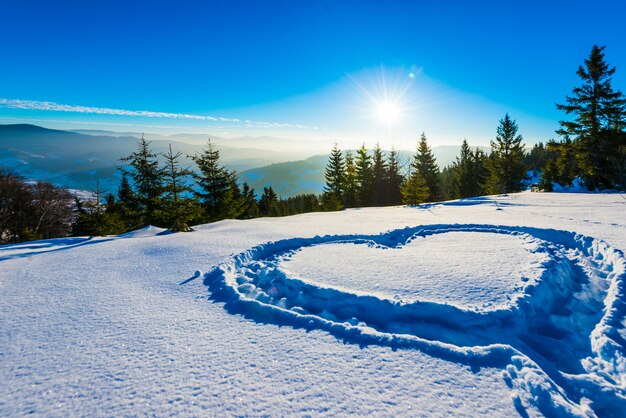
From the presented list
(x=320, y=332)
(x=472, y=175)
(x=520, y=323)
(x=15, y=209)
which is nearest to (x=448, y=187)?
(x=472, y=175)

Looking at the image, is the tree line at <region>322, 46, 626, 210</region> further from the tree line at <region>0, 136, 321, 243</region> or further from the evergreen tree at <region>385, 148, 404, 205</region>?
the tree line at <region>0, 136, 321, 243</region>

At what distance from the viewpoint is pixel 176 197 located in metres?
17.8

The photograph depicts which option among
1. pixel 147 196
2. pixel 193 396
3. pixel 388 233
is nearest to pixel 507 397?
pixel 193 396

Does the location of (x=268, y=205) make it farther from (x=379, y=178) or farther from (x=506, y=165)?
(x=506, y=165)

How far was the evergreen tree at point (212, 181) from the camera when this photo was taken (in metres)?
25.2

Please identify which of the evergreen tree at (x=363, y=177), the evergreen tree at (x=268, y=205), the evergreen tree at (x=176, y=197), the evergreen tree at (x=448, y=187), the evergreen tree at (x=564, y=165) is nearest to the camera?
the evergreen tree at (x=176, y=197)

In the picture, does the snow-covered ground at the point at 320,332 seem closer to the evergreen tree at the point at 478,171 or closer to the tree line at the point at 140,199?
the tree line at the point at 140,199

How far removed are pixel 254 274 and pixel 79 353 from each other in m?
3.09

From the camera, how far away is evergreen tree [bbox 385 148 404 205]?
139ft

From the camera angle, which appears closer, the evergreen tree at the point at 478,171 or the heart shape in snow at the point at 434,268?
the heart shape in snow at the point at 434,268

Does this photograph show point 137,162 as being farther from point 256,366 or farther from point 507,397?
point 507,397

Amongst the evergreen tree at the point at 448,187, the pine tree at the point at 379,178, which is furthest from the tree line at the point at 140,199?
the evergreen tree at the point at 448,187

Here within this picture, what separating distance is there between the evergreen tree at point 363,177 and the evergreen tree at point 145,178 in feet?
86.5

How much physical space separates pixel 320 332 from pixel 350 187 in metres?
Answer: 38.1
